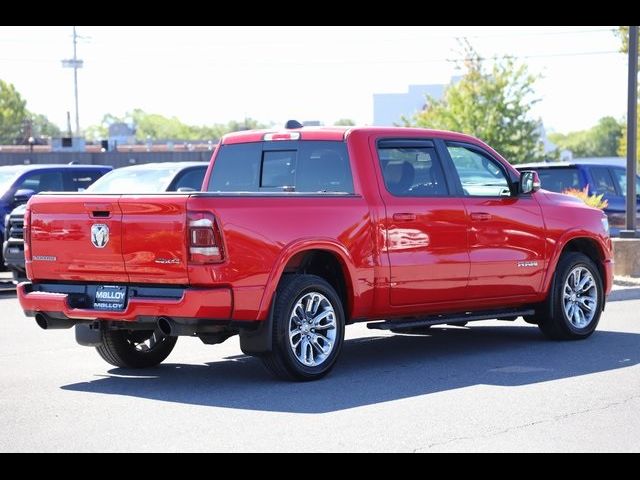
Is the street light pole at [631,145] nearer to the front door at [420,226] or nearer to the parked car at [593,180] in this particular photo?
the parked car at [593,180]

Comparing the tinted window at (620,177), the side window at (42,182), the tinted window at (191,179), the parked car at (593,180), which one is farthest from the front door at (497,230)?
the tinted window at (620,177)

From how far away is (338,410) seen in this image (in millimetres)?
8484

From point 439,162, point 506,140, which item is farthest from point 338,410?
point 506,140

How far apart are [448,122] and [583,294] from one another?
1505 inches

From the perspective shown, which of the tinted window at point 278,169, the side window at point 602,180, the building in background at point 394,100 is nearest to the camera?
the tinted window at point 278,169

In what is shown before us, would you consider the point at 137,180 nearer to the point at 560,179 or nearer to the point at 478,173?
the point at 478,173

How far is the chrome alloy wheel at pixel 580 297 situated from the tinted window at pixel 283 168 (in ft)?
9.29

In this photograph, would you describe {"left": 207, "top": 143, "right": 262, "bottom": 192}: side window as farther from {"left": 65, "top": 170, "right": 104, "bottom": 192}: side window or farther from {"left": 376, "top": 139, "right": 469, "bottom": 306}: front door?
{"left": 65, "top": 170, "right": 104, "bottom": 192}: side window

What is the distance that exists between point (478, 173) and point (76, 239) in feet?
12.6

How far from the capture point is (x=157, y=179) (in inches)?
699

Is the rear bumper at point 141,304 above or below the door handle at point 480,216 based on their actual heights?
below

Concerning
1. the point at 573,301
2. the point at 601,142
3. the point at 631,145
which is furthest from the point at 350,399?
the point at 601,142

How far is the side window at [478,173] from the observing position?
11391 millimetres

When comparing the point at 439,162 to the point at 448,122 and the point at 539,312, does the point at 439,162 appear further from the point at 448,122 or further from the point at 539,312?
the point at 448,122
